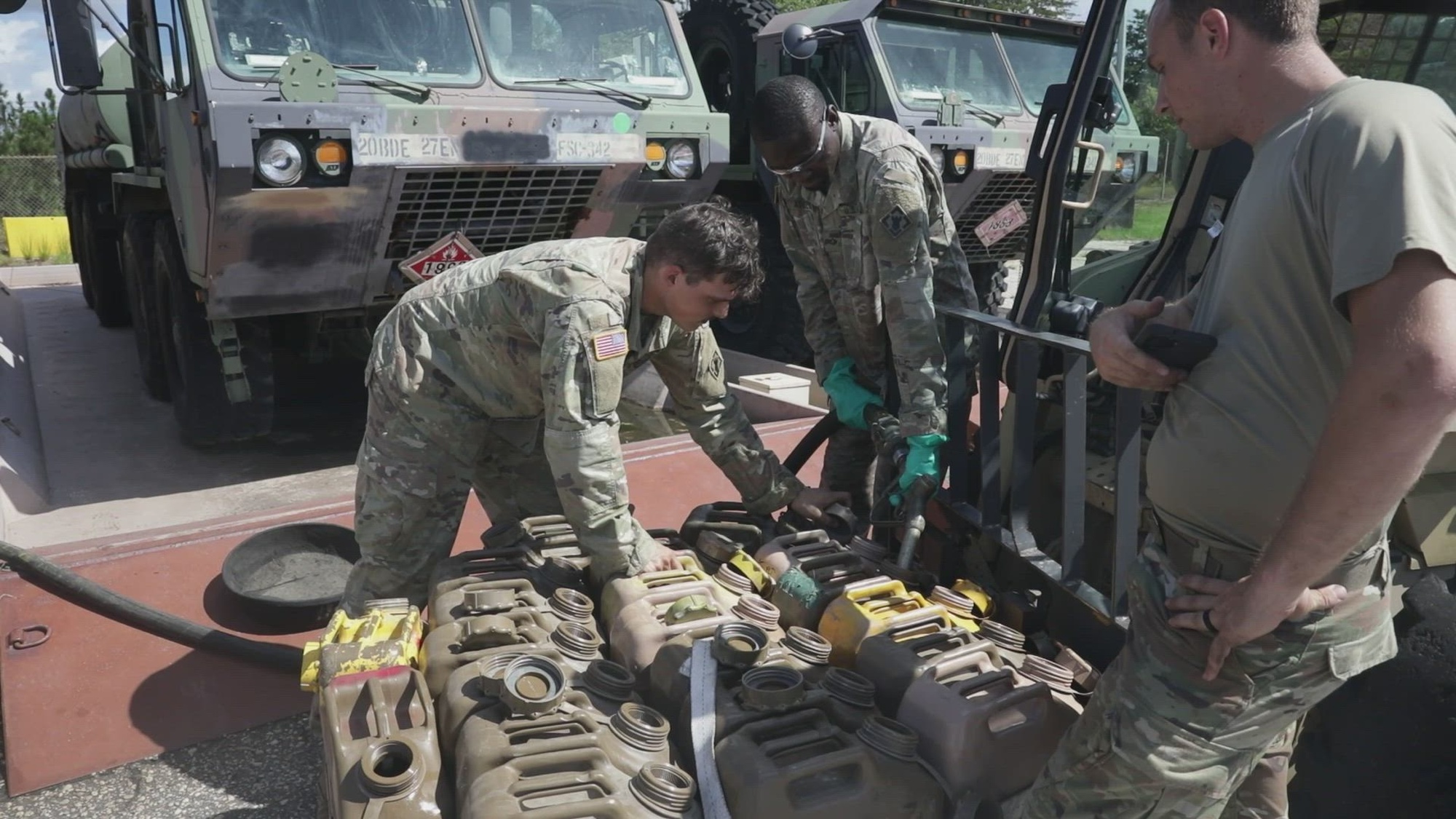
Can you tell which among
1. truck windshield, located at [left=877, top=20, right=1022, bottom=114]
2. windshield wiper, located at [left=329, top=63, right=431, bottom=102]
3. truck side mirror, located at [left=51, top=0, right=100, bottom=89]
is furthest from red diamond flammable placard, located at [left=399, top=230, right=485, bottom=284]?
truck windshield, located at [left=877, top=20, right=1022, bottom=114]

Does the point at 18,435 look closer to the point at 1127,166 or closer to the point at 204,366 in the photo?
the point at 204,366

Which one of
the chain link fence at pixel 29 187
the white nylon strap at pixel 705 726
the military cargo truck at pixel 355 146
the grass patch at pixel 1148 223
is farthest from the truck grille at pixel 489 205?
the chain link fence at pixel 29 187

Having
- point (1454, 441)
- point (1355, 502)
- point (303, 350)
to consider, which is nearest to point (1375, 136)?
point (1355, 502)

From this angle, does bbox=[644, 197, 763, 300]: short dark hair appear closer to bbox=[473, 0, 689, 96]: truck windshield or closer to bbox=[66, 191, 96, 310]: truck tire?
bbox=[473, 0, 689, 96]: truck windshield

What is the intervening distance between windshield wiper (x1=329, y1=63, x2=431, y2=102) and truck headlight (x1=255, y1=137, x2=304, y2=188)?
44 cm

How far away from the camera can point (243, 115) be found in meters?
4.04

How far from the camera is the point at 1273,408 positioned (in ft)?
4.51

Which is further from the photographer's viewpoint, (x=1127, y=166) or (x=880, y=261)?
(x=1127, y=166)

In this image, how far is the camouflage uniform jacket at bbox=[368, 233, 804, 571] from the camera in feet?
7.71

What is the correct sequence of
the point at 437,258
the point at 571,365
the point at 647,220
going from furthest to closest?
1. the point at 647,220
2. the point at 437,258
3. the point at 571,365

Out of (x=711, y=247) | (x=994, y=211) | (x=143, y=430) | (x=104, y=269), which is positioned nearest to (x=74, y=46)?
(x=143, y=430)

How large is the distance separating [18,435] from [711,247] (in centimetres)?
453

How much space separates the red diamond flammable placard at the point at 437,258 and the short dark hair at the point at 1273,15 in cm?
383

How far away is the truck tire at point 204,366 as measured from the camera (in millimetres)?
5047
